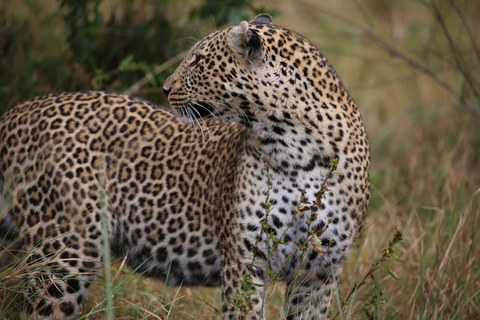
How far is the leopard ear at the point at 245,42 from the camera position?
3797mm

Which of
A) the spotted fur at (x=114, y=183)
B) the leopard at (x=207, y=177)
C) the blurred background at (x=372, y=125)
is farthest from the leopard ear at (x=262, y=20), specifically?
the spotted fur at (x=114, y=183)

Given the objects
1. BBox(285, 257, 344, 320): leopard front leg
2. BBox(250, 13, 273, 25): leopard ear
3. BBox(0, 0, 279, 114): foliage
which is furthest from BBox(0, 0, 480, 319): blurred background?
BBox(250, 13, 273, 25): leopard ear

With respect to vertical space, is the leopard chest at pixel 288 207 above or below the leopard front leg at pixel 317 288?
above

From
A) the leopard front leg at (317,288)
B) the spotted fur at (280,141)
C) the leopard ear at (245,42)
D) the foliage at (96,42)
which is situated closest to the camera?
the leopard ear at (245,42)

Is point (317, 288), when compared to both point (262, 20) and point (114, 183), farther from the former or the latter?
point (262, 20)

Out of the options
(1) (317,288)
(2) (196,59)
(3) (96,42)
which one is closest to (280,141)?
(2) (196,59)

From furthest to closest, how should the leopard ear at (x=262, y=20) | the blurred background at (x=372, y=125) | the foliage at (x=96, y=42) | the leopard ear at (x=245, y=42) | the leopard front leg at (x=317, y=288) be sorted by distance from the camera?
the foliage at (x=96, y=42) < the blurred background at (x=372, y=125) < the leopard ear at (x=262, y=20) < the leopard front leg at (x=317, y=288) < the leopard ear at (x=245, y=42)

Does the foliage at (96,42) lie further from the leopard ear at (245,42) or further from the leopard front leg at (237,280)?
the leopard front leg at (237,280)

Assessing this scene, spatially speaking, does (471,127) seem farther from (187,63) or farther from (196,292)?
(187,63)

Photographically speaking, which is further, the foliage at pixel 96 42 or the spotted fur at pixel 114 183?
the foliage at pixel 96 42

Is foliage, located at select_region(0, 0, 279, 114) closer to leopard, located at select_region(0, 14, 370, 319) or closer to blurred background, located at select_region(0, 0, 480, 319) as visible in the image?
blurred background, located at select_region(0, 0, 480, 319)

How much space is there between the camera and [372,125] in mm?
9320

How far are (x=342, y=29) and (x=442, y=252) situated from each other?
792 centimetres

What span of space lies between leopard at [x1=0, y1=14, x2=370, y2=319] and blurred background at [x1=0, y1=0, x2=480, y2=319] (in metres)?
0.38
